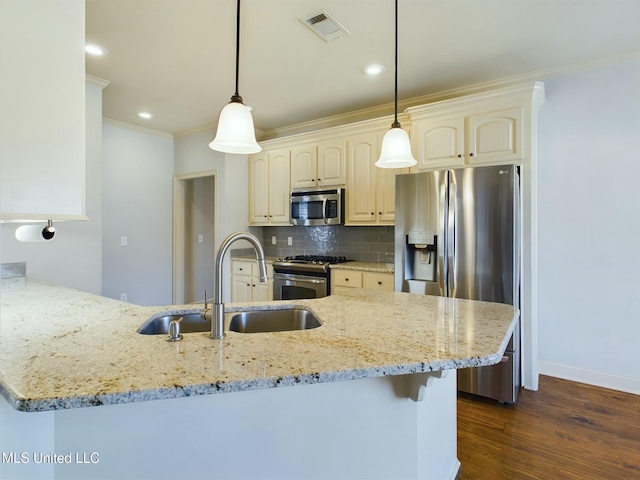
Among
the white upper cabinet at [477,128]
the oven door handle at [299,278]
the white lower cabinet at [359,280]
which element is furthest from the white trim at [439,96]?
the oven door handle at [299,278]

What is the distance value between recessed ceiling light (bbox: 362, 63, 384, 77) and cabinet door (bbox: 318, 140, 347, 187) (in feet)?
2.87

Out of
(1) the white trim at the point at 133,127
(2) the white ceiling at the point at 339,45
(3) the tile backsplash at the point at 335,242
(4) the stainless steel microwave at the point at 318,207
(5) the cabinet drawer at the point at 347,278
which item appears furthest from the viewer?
(1) the white trim at the point at 133,127

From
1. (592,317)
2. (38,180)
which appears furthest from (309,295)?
(38,180)

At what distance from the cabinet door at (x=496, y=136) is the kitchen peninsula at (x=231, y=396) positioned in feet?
6.01

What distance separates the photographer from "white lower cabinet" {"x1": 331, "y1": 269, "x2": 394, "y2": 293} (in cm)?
322

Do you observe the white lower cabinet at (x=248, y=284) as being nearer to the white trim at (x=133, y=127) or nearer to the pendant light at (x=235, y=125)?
the white trim at (x=133, y=127)

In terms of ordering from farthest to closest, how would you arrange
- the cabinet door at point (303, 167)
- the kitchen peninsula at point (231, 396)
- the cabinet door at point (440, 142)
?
the cabinet door at point (303, 167) → the cabinet door at point (440, 142) → the kitchen peninsula at point (231, 396)

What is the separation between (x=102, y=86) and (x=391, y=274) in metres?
3.17

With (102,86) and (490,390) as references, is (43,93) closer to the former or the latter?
(102,86)

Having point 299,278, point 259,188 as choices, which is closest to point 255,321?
point 299,278

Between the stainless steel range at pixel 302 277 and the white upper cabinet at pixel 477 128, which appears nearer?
the white upper cabinet at pixel 477 128

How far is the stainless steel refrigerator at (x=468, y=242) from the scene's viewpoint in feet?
8.31

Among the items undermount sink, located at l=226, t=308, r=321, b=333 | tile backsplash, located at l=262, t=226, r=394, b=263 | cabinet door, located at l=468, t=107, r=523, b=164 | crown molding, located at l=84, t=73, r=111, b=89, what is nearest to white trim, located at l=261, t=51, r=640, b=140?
cabinet door, located at l=468, t=107, r=523, b=164

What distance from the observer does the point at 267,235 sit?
16.0ft
